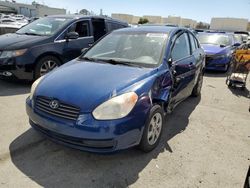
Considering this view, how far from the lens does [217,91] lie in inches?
267

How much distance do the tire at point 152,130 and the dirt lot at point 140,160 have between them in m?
0.13

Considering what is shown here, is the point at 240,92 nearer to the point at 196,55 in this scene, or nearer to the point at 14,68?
the point at 196,55

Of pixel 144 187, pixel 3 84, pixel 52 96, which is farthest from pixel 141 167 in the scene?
pixel 3 84

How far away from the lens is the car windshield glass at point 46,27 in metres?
6.36

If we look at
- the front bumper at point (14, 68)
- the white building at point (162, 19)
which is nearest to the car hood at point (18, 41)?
the front bumper at point (14, 68)

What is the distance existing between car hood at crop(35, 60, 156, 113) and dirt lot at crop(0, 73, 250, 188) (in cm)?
75

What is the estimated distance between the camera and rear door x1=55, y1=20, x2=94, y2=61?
6.32m

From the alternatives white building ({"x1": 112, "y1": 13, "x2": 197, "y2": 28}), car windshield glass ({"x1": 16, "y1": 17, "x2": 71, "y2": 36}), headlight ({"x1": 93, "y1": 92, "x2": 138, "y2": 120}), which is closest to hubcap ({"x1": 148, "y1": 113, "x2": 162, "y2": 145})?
headlight ({"x1": 93, "y1": 92, "x2": 138, "y2": 120})

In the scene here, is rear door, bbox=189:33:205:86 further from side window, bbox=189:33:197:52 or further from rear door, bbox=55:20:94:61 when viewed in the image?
rear door, bbox=55:20:94:61

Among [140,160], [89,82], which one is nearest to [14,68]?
[89,82]

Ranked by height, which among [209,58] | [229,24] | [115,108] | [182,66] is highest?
[229,24]

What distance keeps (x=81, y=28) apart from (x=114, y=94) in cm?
Result: 446

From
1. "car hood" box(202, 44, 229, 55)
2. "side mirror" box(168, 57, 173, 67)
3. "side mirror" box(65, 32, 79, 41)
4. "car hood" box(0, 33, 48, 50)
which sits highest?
"side mirror" box(65, 32, 79, 41)

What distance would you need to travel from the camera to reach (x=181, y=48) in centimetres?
445
